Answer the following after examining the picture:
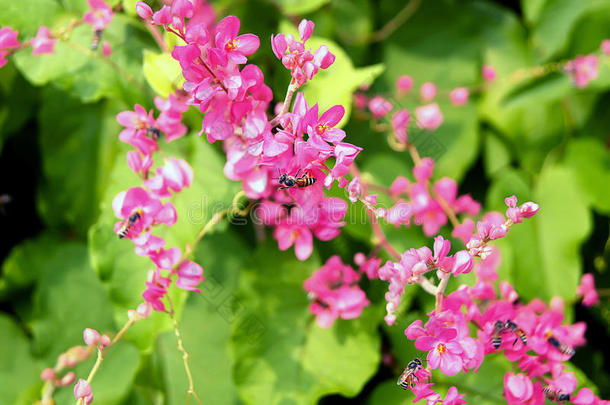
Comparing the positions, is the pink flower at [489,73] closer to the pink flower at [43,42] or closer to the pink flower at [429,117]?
the pink flower at [429,117]

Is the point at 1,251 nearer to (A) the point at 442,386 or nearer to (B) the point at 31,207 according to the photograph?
(B) the point at 31,207

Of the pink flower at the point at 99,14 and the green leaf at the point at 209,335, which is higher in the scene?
the pink flower at the point at 99,14

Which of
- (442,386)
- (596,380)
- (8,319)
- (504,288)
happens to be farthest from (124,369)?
(596,380)

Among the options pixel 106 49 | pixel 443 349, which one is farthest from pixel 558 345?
pixel 106 49

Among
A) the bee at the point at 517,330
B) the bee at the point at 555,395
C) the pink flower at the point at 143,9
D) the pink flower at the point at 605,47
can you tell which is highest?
the pink flower at the point at 143,9

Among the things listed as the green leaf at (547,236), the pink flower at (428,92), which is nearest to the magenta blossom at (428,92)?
the pink flower at (428,92)

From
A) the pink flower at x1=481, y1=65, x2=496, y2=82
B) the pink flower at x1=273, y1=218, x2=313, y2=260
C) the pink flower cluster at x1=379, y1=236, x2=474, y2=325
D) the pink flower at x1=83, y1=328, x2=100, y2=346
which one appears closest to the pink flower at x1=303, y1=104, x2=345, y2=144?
the pink flower cluster at x1=379, y1=236, x2=474, y2=325

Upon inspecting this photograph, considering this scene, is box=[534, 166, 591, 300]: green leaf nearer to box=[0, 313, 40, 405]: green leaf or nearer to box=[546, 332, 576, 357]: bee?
box=[546, 332, 576, 357]: bee
